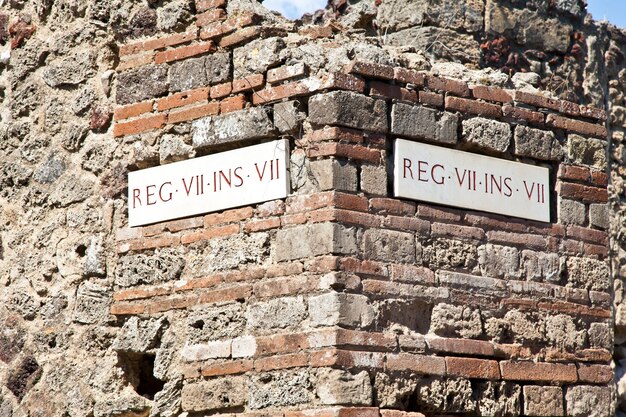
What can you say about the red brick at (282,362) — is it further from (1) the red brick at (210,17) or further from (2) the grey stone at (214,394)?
(1) the red brick at (210,17)

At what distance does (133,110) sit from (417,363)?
1987mm

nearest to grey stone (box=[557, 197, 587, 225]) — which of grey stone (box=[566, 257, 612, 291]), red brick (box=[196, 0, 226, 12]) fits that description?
grey stone (box=[566, 257, 612, 291])

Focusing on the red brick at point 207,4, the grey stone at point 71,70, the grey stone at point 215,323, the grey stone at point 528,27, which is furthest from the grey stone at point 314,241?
the grey stone at point 528,27

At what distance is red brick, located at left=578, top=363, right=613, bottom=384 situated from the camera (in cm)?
686

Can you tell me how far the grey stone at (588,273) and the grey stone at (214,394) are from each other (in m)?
1.81

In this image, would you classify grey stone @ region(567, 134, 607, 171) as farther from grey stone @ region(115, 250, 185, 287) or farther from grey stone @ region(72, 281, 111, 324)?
grey stone @ region(72, 281, 111, 324)

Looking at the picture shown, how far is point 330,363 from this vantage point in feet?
19.8

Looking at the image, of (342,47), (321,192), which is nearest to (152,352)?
(321,192)

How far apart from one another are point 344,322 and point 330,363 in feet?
0.64

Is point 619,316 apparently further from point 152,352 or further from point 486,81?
point 152,352

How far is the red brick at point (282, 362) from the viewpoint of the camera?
6145 mm

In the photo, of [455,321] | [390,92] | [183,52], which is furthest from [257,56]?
[455,321]

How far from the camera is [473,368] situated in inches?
255

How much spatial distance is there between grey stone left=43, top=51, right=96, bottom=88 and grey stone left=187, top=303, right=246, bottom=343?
1559mm
